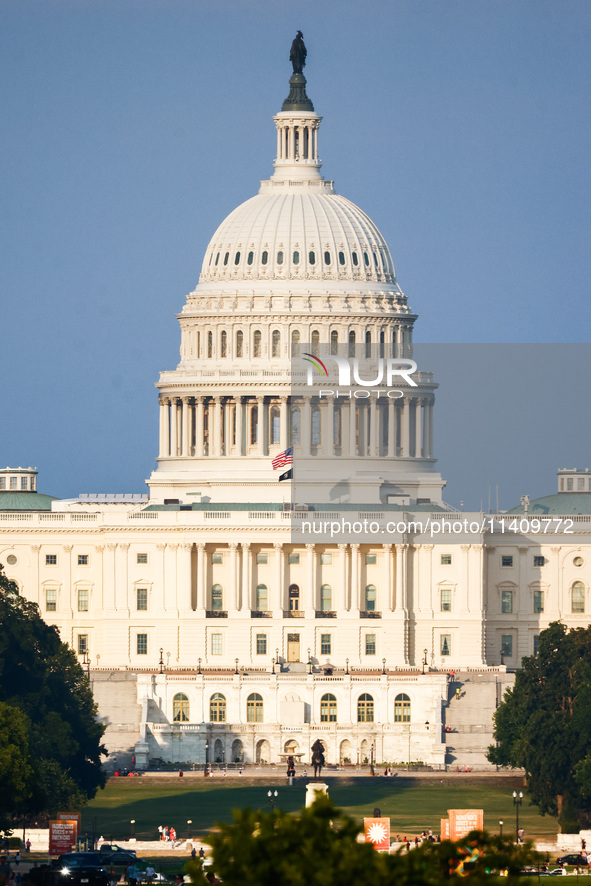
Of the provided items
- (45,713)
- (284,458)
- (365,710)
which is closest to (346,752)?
(365,710)

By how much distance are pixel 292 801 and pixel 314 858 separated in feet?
261

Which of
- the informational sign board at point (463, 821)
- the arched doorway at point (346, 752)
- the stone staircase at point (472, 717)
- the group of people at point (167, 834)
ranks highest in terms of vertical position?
the stone staircase at point (472, 717)

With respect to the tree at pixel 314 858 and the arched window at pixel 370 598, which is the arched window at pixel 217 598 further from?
the tree at pixel 314 858

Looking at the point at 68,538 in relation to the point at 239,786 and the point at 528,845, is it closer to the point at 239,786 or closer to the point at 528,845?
the point at 239,786

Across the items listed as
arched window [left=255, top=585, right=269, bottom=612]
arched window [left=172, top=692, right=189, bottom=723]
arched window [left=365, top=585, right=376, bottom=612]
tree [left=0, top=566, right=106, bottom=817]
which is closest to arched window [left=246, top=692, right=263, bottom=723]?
arched window [left=172, top=692, right=189, bottom=723]

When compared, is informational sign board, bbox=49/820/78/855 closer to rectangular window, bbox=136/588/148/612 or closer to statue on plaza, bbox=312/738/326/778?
statue on plaza, bbox=312/738/326/778

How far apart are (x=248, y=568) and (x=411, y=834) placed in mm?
68449

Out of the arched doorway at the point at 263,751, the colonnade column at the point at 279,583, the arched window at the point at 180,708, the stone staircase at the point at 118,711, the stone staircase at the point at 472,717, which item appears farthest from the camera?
the colonnade column at the point at 279,583

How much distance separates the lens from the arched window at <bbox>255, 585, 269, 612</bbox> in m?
194

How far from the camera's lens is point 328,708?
17250cm

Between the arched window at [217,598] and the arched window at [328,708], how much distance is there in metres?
22.8

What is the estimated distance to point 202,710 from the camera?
173250 millimetres

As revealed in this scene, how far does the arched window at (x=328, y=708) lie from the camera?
172375mm

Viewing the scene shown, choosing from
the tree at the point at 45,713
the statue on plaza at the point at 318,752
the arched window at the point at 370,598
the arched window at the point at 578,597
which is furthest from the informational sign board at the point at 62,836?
the arched window at the point at 578,597
